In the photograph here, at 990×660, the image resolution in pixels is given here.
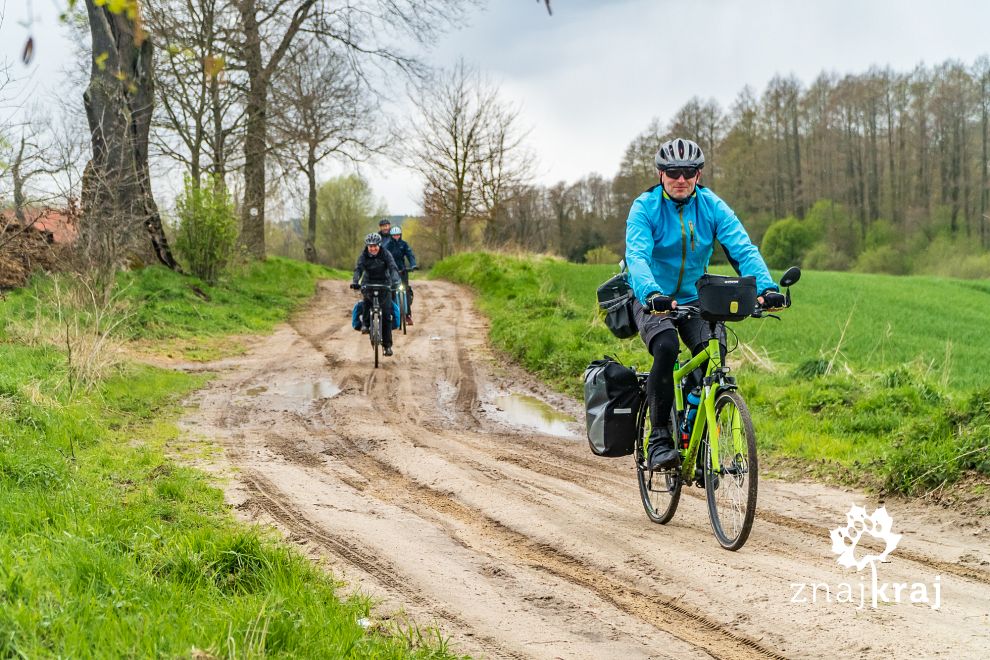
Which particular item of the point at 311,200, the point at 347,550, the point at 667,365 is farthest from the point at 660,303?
the point at 311,200

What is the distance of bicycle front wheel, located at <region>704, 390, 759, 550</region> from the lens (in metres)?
4.41

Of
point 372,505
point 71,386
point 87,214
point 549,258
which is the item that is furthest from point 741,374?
point 549,258

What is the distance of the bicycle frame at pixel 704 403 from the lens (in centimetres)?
479

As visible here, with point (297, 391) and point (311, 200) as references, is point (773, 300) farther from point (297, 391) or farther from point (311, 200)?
point (311, 200)

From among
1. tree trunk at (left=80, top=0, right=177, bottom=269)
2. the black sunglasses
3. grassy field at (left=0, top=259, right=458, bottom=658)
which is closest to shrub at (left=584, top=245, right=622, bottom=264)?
tree trunk at (left=80, top=0, right=177, bottom=269)

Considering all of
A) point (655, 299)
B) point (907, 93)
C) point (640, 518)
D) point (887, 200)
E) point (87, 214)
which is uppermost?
point (907, 93)

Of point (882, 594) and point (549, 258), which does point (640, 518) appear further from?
point (549, 258)

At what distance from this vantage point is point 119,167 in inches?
584

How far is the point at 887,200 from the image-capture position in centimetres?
6056

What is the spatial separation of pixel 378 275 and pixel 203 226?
799cm

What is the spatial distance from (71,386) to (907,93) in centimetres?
6327

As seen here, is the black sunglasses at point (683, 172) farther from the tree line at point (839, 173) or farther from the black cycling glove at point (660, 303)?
the tree line at point (839, 173)

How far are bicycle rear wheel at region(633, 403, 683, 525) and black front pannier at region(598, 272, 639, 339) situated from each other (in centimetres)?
54

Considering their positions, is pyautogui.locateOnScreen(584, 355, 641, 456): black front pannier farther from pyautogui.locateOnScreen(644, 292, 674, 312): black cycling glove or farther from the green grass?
the green grass
